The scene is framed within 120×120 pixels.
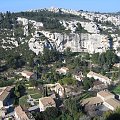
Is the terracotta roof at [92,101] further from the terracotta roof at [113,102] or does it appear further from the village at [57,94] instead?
the terracotta roof at [113,102]

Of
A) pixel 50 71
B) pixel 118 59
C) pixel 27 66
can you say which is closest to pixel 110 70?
pixel 118 59

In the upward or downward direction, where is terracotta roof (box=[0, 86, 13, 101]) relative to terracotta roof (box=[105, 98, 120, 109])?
upward

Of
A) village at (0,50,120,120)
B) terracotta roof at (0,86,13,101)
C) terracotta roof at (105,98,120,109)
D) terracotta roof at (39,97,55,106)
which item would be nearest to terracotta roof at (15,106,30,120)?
village at (0,50,120,120)

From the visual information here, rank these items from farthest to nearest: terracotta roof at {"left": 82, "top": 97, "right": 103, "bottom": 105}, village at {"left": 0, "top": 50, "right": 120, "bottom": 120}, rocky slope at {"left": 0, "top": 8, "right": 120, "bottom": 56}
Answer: rocky slope at {"left": 0, "top": 8, "right": 120, "bottom": 56}
terracotta roof at {"left": 82, "top": 97, "right": 103, "bottom": 105}
village at {"left": 0, "top": 50, "right": 120, "bottom": 120}

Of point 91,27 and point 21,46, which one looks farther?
point 91,27

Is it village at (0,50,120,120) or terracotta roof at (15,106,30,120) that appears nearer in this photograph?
terracotta roof at (15,106,30,120)

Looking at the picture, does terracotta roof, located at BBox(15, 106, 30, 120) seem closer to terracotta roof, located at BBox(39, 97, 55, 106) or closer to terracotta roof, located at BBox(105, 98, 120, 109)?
terracotta roof, located at BBox(39, 97, 55, 106)

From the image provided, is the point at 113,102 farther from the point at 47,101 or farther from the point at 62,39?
the point at 62,39

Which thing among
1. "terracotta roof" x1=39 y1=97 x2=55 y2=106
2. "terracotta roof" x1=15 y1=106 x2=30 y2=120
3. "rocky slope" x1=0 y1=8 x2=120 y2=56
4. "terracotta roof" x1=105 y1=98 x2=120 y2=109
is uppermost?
"rocky slope" x1=0 y1=8 x2=120 y2=56

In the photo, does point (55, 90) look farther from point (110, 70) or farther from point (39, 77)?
point (110, 70)

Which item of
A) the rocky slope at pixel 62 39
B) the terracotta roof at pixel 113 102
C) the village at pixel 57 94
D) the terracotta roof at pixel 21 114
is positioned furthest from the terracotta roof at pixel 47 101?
the rocky slope at pixel 62 39

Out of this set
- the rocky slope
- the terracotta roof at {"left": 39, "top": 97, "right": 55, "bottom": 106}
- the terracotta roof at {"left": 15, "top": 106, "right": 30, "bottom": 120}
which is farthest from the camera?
the rocky slope
